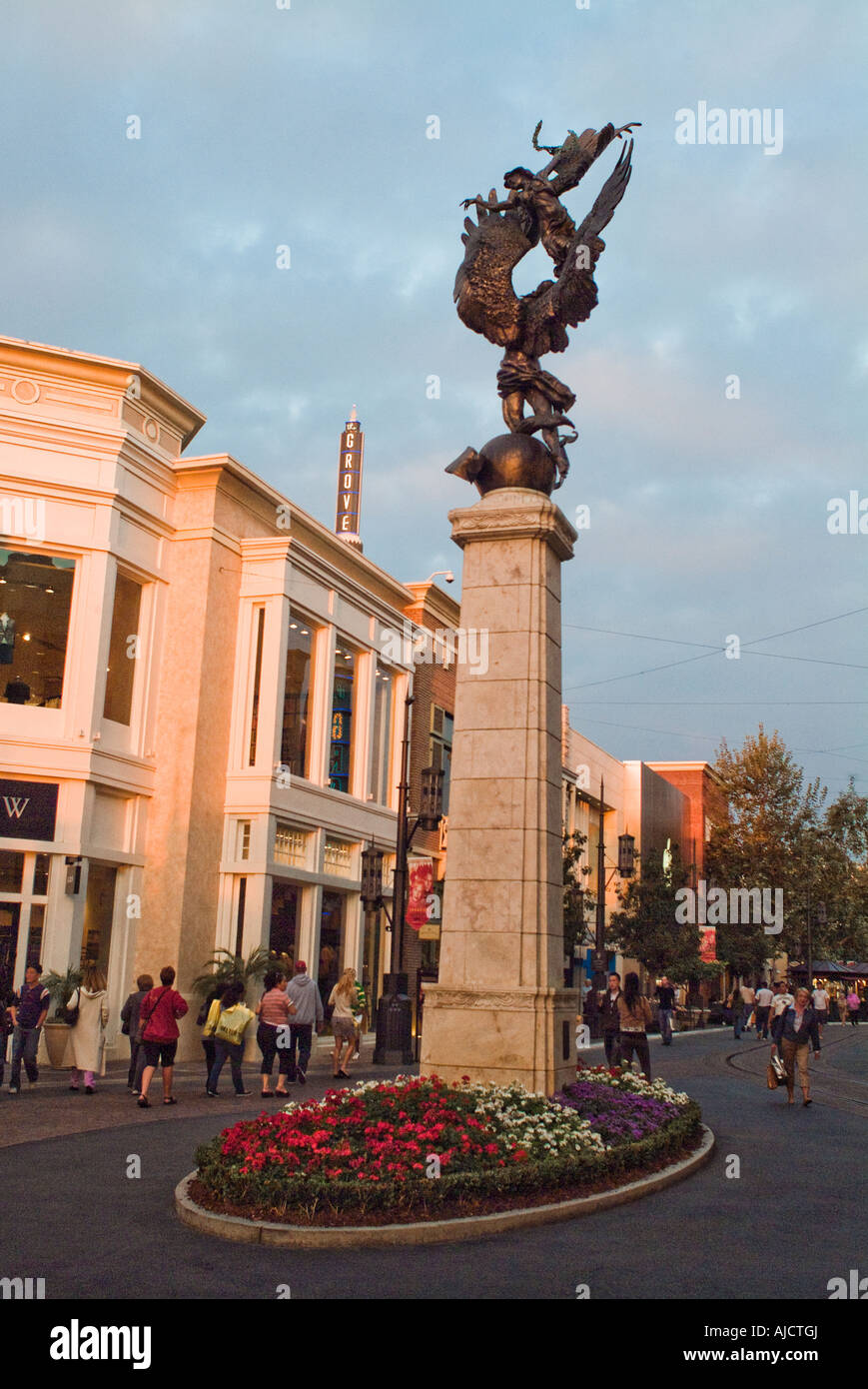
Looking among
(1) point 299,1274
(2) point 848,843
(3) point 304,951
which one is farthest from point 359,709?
(2) point 848,843

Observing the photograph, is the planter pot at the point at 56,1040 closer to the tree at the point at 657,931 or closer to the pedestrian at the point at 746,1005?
the pedestrian at the point at 746,1005

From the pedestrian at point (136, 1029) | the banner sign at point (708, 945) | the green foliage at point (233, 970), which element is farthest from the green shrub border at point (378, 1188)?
the banner sign at point (708, 945)

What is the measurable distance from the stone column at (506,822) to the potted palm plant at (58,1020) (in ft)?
36.8

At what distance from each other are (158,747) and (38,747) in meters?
3.27

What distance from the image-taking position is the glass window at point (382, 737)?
32.3 metres

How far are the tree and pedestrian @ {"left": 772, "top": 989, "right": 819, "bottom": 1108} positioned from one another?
104 feet

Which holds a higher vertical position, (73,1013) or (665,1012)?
(73,1013)

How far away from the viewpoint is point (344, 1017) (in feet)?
64.5

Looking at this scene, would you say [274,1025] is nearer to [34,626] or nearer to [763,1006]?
[34,626]

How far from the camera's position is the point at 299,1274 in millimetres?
6938

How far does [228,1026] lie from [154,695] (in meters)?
10.1

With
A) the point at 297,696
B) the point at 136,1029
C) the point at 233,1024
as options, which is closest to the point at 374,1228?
the point at 233,1024
